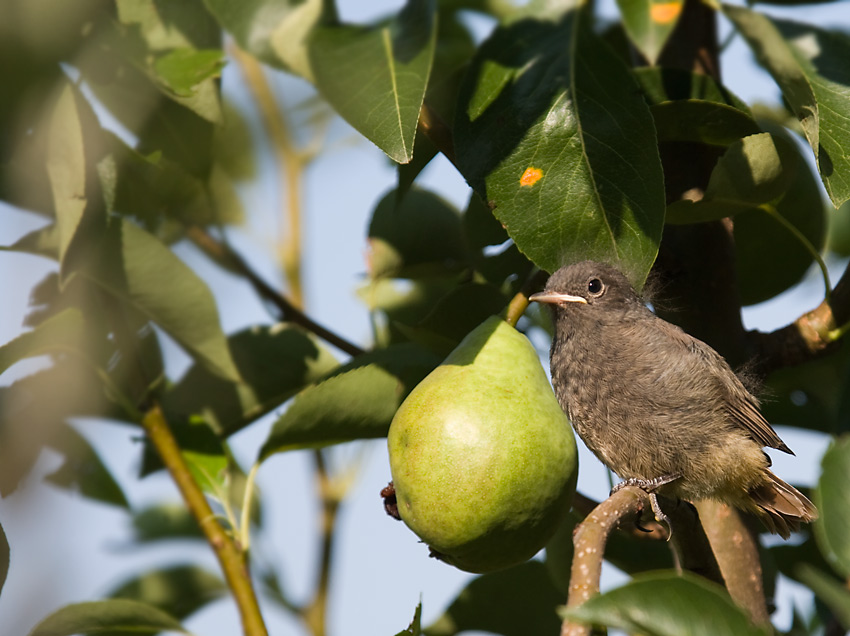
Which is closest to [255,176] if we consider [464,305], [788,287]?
[464,305]

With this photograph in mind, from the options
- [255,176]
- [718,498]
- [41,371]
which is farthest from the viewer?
[255,176]

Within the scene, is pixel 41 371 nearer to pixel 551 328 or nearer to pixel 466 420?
pixel 466 420

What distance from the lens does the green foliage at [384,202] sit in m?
2.00

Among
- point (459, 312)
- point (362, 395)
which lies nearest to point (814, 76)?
point (459, 312)

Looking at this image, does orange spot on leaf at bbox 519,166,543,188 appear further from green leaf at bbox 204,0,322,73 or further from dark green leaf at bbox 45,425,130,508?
dark green leaf at bbox 45,425,130,508

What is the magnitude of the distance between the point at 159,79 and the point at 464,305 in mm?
899

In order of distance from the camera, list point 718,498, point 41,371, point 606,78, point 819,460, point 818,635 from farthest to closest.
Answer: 1. point 818,635
2. point 718,498
3. point 41,371
4. point 606,78
5. point 819,460

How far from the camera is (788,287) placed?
2.67 meters

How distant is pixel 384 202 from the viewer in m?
2.81

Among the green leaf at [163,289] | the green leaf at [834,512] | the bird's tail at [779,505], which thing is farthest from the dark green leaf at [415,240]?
the green leaf at [834,512]

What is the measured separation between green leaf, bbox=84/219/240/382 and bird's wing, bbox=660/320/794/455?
119cm

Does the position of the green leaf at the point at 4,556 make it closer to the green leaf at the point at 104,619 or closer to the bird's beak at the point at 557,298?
the green leaf at the point at 104,619

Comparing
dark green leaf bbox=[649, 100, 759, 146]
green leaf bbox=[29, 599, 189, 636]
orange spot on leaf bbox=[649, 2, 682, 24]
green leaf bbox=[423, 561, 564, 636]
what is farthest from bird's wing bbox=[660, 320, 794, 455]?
green leaf bbox=[29, 599, 189, 636]

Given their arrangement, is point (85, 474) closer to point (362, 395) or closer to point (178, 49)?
point (362, 395)
